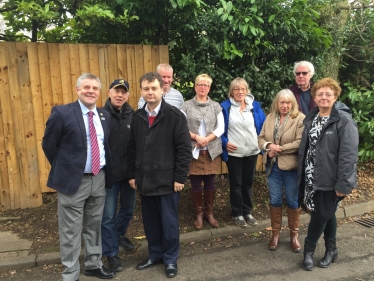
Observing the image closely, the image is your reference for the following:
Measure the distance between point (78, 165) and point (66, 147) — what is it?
0.20m

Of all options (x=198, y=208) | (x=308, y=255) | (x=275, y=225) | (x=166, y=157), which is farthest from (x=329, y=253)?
(x=166, y=157)

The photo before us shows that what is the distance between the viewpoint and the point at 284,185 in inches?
155

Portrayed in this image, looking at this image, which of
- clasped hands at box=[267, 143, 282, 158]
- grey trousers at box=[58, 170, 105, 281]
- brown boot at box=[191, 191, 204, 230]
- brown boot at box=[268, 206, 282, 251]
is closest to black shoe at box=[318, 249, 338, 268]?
brown boot at box=[268, 206, 282, 251]

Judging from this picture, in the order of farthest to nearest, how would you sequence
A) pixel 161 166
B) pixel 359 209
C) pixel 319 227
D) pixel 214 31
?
1. pixel 359 209
2. pixel 214 31
3. pixel 319 227
4. pixel 161 166

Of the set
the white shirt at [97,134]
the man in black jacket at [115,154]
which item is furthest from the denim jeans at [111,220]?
the white shirt at [97,134]

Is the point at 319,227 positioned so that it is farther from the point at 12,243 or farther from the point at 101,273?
the point at 12,243

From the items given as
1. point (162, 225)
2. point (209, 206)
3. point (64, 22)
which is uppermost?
point (64, 22)

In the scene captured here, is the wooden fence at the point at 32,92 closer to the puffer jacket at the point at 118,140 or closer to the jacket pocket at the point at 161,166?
the puffer jacket at the point at 118,140

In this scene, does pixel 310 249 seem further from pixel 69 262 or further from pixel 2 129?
pixel 2 129

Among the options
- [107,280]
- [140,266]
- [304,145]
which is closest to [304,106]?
[304,145]

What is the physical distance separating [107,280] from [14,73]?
299 centimetres

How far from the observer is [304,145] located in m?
3.51

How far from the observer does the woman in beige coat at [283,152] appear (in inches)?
148

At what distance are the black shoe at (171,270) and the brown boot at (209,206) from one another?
103 cm
